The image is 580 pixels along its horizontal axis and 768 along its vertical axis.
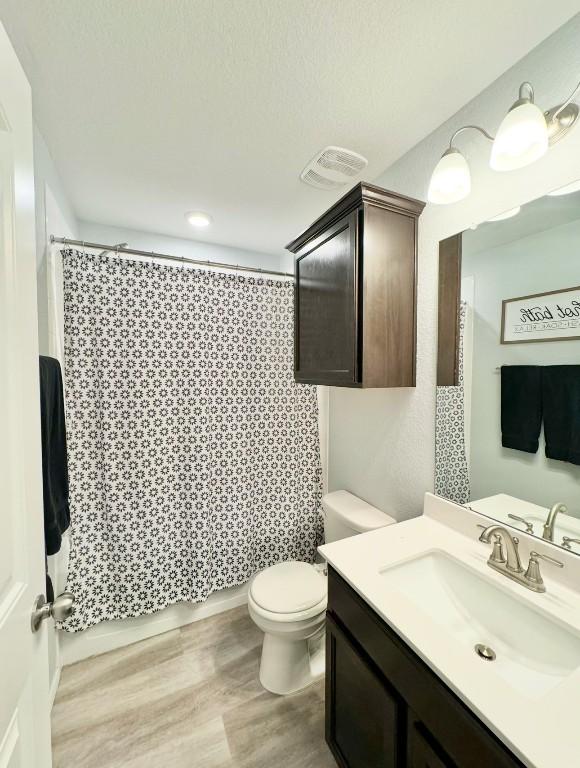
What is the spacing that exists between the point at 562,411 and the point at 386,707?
3.07 feet

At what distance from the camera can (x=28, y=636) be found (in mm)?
600

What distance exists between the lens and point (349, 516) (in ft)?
5.00

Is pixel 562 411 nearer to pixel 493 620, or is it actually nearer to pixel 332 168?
pixel 493 620

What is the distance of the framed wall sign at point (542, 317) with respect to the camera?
0.86 m

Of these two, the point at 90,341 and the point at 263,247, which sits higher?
the point at 263,247

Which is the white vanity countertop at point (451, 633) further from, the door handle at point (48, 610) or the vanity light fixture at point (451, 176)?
the vanity light fixture at point (451, 176)

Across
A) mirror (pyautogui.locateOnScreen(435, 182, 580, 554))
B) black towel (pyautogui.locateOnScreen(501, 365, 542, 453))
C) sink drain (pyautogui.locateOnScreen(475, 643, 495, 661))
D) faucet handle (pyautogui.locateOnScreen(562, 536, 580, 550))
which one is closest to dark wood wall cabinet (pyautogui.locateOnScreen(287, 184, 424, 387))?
mirror (pyautogui.locateOnScreen(435, 182, 580, 554))

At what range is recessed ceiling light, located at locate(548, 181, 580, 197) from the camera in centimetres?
85

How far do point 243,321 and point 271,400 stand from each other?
514 millimetres

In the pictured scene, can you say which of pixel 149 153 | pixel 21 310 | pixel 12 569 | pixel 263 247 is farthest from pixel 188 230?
pixel 12 569

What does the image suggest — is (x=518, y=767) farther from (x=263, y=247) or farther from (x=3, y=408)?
(x=263, y=247)

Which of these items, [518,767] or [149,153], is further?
[149,153]

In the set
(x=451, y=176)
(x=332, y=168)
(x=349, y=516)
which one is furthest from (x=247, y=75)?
(x=349, y=516)

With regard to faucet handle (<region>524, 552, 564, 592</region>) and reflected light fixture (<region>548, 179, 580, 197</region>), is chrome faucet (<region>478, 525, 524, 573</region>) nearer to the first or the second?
faucet handle (<region>524, 552, 564, 592</region>)
